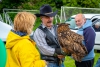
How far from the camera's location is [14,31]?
400cm

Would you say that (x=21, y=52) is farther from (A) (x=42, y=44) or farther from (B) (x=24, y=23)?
(A) (x=42, y=44)

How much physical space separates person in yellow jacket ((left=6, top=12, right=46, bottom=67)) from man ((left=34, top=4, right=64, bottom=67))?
707 millimetres

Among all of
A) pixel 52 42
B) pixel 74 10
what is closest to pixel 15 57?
pixel 52 42

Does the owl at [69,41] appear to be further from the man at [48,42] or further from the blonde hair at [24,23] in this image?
the blonde hair at [24,23]

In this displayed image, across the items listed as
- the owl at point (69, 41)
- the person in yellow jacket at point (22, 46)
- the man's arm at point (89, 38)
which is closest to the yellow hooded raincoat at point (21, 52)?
the person in yellow jacket at point (22, 46)

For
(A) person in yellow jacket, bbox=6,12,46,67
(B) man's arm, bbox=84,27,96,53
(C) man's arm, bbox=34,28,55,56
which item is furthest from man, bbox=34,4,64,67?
(B) man's arm, bbox=84,27,96,53

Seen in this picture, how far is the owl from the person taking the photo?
4.87m

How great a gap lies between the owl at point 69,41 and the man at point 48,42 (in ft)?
0.32

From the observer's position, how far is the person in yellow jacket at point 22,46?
3.84m

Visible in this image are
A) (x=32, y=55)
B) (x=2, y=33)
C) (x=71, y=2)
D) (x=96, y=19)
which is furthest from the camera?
(x=71, y=2)

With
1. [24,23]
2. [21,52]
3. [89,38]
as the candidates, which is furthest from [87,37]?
[21,52]

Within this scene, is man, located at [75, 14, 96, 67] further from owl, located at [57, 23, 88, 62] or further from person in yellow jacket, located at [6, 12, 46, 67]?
person in yellow jacket, located at [6, 12, 46, 67]

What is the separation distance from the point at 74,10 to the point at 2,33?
7946mm

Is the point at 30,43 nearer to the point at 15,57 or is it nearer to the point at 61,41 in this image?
the point at 15,57
